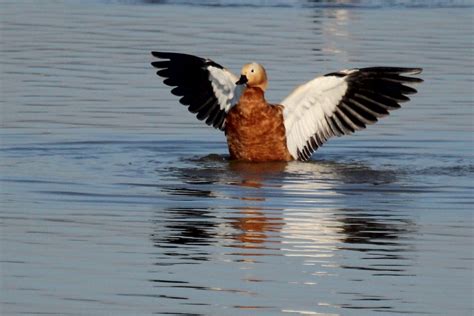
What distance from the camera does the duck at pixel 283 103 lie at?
13742 millimetres

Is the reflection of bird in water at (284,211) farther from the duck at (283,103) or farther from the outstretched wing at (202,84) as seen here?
the outstretched wing at (202,84)

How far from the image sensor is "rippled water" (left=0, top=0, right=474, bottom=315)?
8.49m

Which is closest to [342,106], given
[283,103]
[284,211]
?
[283,103]

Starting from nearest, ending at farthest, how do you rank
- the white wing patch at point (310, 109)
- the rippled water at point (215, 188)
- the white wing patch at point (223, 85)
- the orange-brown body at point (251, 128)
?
the rippled water at point (215, 188) → the orange-brown body at point (251, 128) → the white wing patch at point (310, 109) → the white wing patch at point (223, 85)

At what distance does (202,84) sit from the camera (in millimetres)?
14703

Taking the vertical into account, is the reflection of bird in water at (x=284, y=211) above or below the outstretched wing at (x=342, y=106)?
below

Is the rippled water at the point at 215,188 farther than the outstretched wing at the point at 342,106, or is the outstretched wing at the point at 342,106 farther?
the outstretched wing at the point at 342,106

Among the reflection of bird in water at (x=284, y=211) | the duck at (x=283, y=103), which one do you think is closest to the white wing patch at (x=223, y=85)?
the duck at (x=283, y=103)

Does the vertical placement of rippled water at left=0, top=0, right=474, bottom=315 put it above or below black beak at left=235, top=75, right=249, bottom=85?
below


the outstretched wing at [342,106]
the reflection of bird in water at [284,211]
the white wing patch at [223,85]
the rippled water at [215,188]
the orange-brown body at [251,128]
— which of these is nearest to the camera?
the rippled water at [215,188]

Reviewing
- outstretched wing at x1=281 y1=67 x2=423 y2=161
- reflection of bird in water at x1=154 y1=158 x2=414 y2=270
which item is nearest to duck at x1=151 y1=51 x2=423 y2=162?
outstretched wing at x1=281 y1=67 x2=423 y2=161

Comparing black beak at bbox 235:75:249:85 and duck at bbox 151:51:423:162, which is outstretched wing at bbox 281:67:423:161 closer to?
duck at bbox 151:51:423:162

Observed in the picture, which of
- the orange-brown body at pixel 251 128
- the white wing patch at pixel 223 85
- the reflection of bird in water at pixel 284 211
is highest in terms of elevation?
the white wing patch at pixel 223 85

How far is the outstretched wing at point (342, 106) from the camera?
14031mm
